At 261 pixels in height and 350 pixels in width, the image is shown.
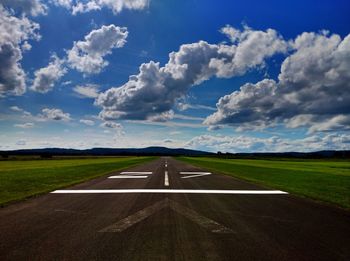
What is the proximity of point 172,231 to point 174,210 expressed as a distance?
88.9 inches

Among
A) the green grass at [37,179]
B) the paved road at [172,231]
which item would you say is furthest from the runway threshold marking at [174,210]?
the green grass at [37,179]

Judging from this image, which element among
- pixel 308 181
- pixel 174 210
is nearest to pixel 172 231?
pixel 174 210

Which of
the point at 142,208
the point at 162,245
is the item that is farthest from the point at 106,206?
the point at 162,245

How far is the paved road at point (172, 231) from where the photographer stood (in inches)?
183

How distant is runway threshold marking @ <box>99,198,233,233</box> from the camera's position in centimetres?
617

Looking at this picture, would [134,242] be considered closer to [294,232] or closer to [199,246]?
[199,246]

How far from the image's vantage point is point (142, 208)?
8477 mm

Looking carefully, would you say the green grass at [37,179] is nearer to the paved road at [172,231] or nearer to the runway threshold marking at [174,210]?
the paved road at [172,231]

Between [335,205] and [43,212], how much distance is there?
8951 mm

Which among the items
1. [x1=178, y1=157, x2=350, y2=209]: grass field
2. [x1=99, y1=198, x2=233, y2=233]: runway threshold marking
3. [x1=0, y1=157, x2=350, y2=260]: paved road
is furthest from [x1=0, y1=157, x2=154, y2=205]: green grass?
[x1=178, y1=157, x2=350, y2=209]: grass field

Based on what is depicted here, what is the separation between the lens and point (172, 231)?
5.97m

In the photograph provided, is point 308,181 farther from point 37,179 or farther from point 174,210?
point 37,179

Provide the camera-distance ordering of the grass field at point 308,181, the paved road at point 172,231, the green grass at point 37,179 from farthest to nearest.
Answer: the green grass at point 37,179 → the grass field at point 308,181 → the paved road at point 172,231

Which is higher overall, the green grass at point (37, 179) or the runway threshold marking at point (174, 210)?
the green grass at point (37, 179)
